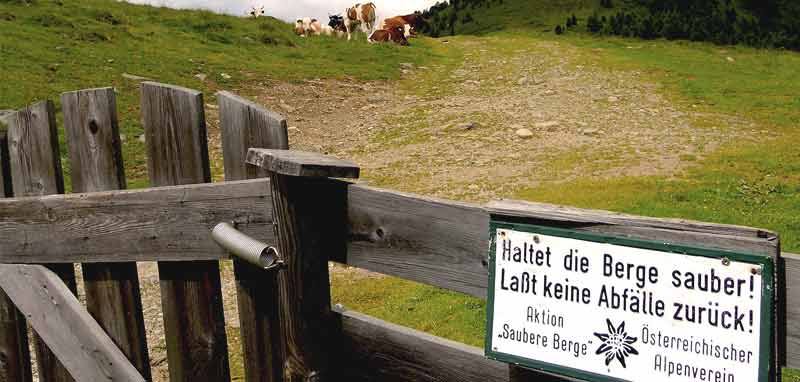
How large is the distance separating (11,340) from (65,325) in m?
0.76

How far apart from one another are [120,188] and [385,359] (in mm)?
1507

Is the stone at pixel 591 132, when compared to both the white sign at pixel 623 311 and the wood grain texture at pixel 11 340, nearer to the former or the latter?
the wood grain texture at pixel 11 340

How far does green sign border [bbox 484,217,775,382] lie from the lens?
1.71 metres

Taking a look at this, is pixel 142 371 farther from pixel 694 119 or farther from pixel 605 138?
pixel 694 119

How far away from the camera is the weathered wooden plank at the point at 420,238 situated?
7.35 feet

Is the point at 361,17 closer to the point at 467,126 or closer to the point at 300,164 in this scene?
the point at 467,126

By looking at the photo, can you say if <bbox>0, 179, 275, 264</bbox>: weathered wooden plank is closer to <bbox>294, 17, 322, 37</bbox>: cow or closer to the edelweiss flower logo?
the edelweiss flower logo

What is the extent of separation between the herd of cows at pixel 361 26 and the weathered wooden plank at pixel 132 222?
65.4 ft

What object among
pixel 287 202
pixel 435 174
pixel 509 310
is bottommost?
pixel 435 174

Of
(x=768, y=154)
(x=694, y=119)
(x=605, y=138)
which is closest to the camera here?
(x=768, y=154)

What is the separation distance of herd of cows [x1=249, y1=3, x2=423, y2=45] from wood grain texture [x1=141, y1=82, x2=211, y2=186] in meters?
20.2

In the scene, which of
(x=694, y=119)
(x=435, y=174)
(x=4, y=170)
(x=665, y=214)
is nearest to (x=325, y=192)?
(x=4, y=170)

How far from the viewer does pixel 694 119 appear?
41.1ft

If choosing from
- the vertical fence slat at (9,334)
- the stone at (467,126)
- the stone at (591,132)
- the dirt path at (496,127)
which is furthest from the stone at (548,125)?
the vertical fence slat at (9,334)
